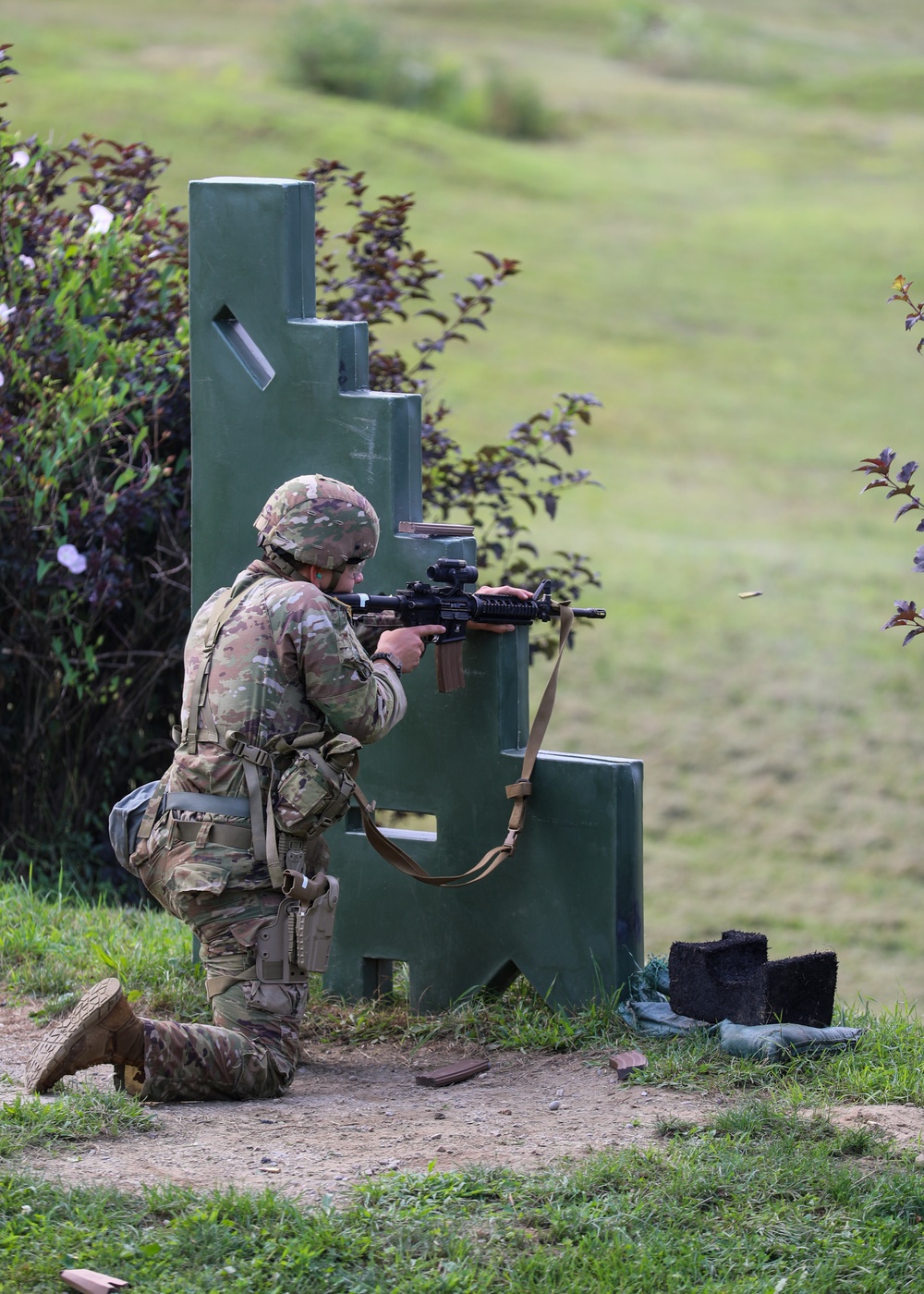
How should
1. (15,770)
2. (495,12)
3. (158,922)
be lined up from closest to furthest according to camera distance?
(158,922), (15,770), (495,12)

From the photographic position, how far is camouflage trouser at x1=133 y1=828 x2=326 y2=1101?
183 inches

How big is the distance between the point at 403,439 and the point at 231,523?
28.3 inches

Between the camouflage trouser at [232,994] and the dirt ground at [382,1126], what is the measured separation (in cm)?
7

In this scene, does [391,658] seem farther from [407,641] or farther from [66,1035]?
[66,1035]

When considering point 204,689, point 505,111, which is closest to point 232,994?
point 204,689

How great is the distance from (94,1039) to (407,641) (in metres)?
1.42

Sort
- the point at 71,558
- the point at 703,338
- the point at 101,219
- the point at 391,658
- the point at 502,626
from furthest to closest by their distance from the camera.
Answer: the point at 703,338 → the point at 101,219 → the point at 71,558 → the point at 502,626 → the point at 391,658

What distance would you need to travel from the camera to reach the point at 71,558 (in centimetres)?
651

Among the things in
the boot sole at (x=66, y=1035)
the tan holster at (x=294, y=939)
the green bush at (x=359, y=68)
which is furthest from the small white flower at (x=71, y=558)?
the green bush at (x=359, y=68)

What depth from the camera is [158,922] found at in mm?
6449

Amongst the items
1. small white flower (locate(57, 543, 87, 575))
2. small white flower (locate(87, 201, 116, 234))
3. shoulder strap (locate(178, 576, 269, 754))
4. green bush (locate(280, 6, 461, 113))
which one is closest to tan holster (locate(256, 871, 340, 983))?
shoulder strap (locate(178, 576, 269, 754))

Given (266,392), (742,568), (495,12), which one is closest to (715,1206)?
(266,392)

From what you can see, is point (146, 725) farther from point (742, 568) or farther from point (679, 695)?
point (742, 568)

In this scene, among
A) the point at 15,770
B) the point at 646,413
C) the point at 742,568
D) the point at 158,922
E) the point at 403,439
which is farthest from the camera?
the point at 646,413
